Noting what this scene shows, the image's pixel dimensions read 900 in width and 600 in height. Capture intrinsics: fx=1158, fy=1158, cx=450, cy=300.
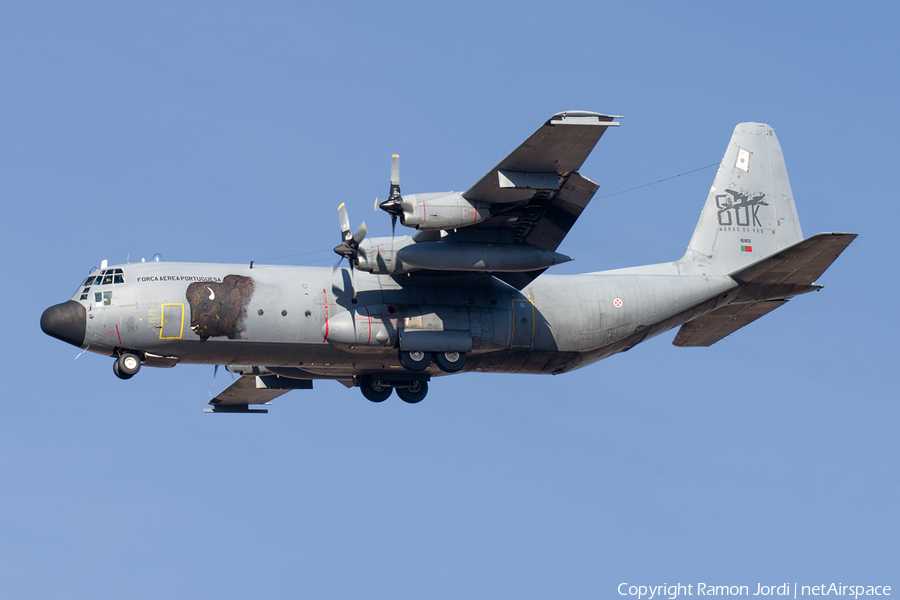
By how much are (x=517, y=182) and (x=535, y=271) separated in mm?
3469

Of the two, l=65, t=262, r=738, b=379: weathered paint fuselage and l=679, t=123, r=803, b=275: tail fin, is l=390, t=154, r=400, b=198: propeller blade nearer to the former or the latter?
l=65, t=262, r=738, b=379: weathered paint fuselage

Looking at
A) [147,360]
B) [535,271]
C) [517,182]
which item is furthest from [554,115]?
[147,360]

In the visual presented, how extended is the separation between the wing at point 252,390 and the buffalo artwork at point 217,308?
172 inches

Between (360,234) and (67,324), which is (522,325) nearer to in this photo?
(360,234)

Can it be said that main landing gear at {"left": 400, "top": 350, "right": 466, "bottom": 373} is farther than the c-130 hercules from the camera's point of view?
Yes

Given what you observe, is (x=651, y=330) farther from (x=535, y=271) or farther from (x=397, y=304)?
(x=397, y=304)

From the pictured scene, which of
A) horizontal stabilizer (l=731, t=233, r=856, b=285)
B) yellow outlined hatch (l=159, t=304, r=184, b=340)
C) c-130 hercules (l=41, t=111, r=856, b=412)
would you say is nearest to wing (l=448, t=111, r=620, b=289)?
c-130 hercules (l=41, t=111, r=856, b=412)

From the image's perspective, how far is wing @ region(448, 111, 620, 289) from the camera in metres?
20.5

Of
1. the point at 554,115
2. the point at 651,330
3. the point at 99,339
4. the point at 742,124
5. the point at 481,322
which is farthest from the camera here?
the point at 742,124

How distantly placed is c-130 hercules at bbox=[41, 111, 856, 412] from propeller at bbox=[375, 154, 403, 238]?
0.04 m

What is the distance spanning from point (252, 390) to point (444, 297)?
6674mm

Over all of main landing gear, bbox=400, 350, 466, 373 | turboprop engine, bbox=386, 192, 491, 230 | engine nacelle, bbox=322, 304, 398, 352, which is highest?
turboprop engine, bbox=386, 192, 491, 230

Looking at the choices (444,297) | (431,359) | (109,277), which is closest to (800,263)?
(444,297)

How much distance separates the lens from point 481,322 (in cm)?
2386
